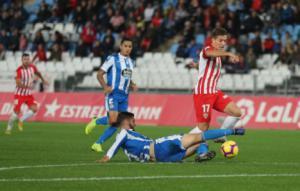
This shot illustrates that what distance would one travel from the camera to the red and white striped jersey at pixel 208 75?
16.6 meters

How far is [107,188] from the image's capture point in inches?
434

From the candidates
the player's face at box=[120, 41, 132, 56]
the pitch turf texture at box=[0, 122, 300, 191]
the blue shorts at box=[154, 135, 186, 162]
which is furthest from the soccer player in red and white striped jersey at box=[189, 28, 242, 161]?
the player's face at box=[120, 41, 132, 56]

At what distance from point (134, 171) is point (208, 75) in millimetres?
3900

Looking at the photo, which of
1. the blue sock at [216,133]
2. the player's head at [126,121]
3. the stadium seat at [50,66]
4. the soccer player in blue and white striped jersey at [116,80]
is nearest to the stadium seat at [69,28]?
the stadium seat at [50,66]

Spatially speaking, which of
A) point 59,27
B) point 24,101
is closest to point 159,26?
point 59,27

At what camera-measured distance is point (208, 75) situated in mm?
16625

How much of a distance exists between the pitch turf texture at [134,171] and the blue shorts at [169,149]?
0.20 metres

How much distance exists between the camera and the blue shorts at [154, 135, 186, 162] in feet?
47.9

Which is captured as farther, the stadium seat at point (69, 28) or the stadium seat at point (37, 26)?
the stadium seat at point (37, 26)

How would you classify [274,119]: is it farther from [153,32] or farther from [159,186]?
[159,186]

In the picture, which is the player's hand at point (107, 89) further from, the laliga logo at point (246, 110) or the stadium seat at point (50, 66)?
the stadium seat at point (50, 66)

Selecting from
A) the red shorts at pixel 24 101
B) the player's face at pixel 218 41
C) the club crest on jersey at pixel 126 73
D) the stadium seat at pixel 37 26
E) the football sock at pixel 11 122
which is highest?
the player's face at pixel 218 41

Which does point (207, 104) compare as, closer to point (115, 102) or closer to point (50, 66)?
point (115, 102)

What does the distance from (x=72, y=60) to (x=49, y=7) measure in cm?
539
